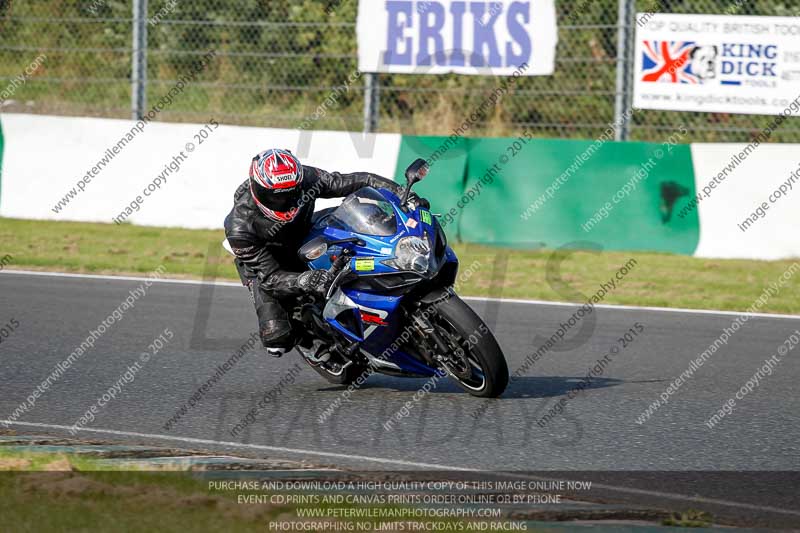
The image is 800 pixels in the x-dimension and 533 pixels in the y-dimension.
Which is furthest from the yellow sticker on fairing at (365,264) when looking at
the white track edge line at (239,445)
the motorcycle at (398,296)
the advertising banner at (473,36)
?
the advertising banner at (473,36)

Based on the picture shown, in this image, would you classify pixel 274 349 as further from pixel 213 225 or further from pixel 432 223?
pixel 213 225

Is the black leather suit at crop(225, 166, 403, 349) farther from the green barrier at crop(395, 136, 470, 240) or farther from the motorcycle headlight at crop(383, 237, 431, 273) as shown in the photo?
the green barrier at crop(395, 136, 470, 240)

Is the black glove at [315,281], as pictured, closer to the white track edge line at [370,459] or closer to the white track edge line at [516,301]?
the white track edge line at [370,459]

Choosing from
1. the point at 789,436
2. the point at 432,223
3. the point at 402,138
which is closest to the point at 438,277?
the point at 432,223

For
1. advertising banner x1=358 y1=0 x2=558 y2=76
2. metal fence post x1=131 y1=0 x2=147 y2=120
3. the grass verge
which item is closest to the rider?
the grass verge

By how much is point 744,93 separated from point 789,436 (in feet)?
25.7

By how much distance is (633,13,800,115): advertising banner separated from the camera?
13.4m

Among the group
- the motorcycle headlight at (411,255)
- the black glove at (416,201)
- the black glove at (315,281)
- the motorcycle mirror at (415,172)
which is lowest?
the black glove at (315,281)

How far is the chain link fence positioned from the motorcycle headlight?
8156mm

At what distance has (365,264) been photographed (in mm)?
6836

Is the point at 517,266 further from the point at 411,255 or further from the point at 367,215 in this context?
the point at 411,255

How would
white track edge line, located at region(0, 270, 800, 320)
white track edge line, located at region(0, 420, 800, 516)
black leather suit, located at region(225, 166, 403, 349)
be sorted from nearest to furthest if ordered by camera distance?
1. white track edge line, located at region(0, 420, 800, 516)
2. black leather suit, located at region(225, 166, 403, 349)
3. white track edge line, located at region(0, 270, 800, 320)

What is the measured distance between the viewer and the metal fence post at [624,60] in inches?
548

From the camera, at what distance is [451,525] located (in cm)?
472
